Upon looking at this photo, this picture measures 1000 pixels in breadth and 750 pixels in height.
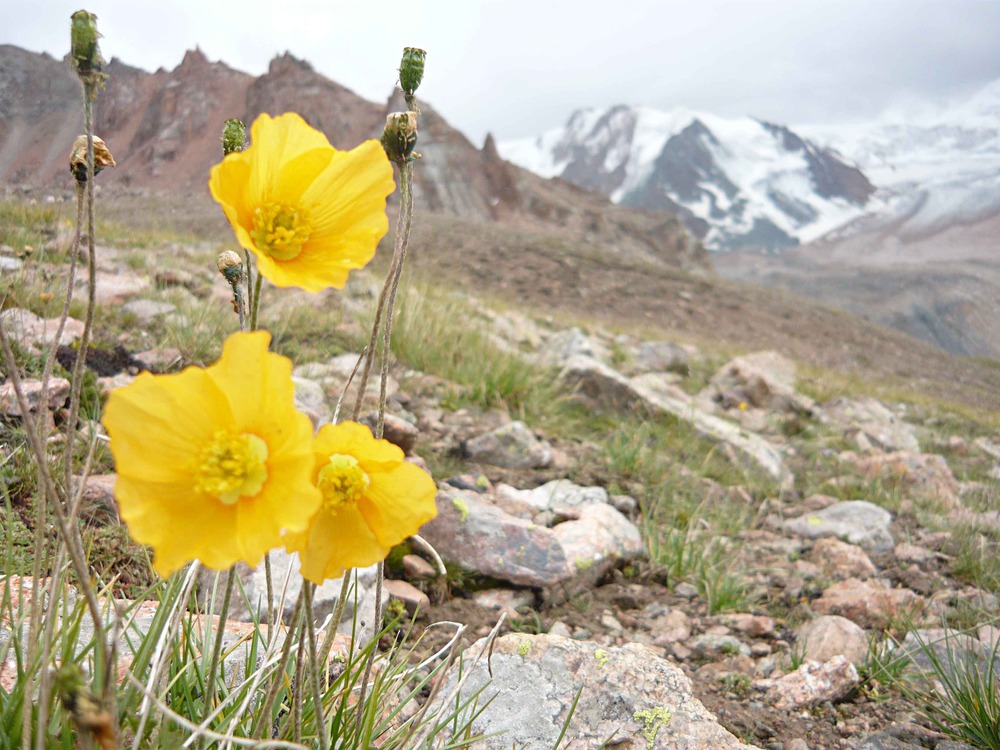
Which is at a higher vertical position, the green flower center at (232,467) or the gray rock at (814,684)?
the green flower center at (232,467)

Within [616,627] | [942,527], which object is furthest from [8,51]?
[942,527]

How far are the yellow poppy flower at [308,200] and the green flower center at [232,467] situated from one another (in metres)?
0.21

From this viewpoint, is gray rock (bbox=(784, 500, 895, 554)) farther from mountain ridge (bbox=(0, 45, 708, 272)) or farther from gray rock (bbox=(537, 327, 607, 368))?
mountain ridge (bbox=(0, 45, 708, 272))

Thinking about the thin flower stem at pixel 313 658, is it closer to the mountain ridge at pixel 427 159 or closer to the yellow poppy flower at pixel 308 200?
the yellow poppy flower at pixel 308 200

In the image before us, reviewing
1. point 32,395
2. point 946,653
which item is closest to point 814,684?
point 946,653

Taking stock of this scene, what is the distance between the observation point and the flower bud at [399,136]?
0.92 meters

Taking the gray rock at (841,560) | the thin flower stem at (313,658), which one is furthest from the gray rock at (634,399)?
the thin flower stem at (313,658)

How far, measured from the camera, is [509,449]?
3502 mm

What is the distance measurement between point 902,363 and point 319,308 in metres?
17.8

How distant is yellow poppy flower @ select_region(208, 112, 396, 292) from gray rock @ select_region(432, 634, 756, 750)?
3.38ft

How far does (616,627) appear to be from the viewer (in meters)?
2.30

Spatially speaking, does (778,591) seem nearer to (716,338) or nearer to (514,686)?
(514,686)

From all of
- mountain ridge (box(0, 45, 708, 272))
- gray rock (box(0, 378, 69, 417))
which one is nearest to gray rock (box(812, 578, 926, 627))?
gray rock (box(0, 378, 69, 417))

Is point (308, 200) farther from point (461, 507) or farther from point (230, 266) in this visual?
point (461, 507)
